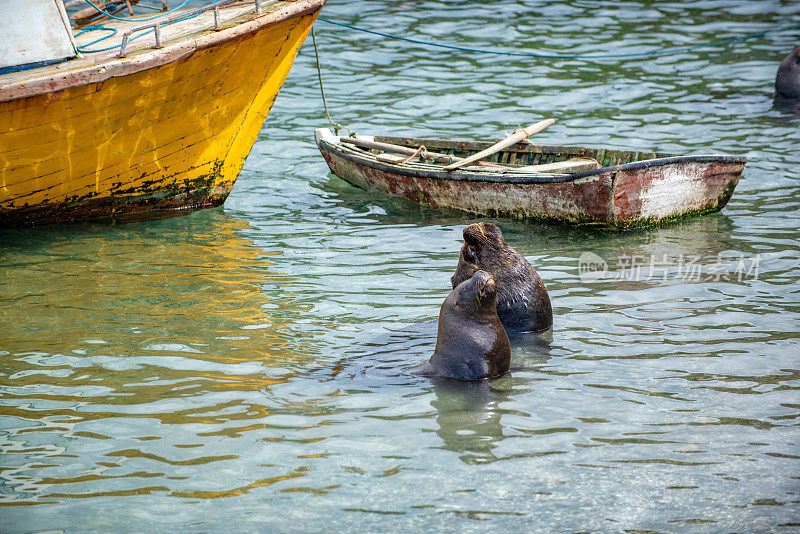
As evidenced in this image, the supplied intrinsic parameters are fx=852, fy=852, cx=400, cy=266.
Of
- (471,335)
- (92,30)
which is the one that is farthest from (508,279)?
(92,30)

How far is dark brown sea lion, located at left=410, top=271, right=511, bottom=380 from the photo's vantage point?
5160 millimetres

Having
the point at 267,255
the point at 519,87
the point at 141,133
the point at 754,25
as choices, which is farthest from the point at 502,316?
the point at 754,25

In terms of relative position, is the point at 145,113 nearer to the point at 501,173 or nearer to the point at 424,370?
the point at 501,173

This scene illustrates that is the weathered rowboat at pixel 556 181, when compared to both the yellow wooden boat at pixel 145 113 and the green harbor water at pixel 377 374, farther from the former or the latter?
the yellow wooden boat at pixel 145 113

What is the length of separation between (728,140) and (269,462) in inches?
351

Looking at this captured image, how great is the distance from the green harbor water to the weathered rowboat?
8.2 inches

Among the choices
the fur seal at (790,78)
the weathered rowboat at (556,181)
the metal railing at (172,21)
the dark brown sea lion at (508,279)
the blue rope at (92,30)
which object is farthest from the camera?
the fur seal at (790,78)

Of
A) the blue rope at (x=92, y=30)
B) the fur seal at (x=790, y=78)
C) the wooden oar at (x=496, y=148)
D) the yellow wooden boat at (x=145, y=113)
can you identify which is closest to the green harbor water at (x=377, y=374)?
the yellow wooden boat at (x=145, y=113)

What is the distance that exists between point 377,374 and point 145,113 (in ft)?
14.7

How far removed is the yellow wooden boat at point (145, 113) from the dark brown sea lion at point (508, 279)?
3.84 metres

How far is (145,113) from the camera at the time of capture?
8.51 meters

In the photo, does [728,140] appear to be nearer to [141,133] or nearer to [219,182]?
[219,182]

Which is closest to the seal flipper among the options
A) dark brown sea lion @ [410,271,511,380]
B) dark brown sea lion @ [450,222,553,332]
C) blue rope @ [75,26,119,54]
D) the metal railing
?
dark brown sea lion @ [410,271,511,380]

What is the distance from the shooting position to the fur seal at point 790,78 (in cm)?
1277
